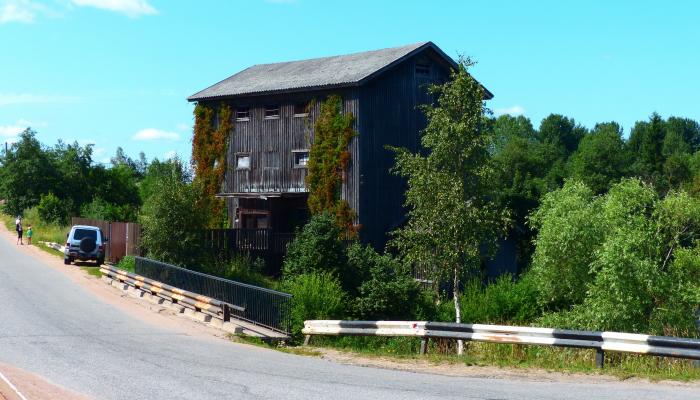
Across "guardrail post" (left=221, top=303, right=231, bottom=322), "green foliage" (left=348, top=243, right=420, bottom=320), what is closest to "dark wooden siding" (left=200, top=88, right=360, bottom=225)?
"green foliage" (left=348, top=243, right=420, bottom=320)

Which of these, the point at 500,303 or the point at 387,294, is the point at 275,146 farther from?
the point at 500,303

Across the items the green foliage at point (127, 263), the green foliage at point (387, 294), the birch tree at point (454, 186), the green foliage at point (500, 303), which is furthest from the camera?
the green foliage at point (127, 263)

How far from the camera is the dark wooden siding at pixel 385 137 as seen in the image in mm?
35531

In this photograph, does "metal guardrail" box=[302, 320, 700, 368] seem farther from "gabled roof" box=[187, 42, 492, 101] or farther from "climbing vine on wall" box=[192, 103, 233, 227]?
"climbing vine on wall" box=[192, 103, 233, 227]

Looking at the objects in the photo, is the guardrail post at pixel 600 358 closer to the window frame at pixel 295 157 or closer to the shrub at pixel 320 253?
the shrub at pixel 320 253

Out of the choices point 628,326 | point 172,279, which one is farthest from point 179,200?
point 628,326

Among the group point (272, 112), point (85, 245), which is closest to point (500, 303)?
point (272, 112)

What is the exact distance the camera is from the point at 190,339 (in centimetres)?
1864

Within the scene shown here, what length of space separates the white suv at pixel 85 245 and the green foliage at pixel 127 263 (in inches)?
43.9

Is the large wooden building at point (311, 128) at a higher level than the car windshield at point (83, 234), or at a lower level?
higher

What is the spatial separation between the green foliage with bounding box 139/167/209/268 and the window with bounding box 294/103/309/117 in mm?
6937

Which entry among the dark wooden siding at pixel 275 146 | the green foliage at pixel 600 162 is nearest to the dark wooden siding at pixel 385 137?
the dark wooden siding at pixel 275 146

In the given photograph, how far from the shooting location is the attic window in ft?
125

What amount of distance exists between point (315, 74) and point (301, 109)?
80.4 inches
